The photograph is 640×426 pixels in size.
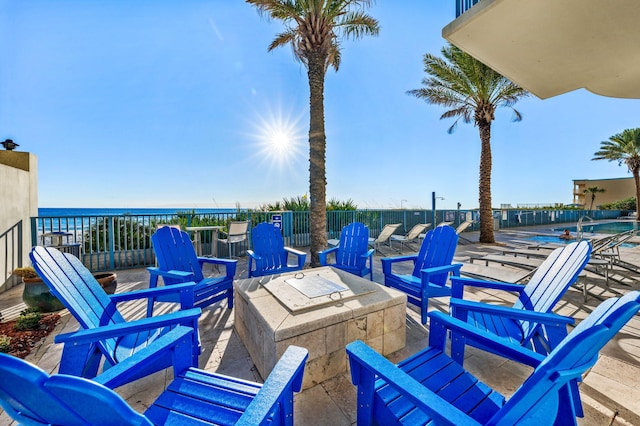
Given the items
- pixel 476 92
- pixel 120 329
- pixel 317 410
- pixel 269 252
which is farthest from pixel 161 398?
pixel 476 92

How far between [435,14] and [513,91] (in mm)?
4903

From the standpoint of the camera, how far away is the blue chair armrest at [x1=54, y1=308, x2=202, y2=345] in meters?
1.31

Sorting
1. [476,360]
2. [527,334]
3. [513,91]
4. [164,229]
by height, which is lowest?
[476,360]

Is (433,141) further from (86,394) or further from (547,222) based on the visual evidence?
(86,394)

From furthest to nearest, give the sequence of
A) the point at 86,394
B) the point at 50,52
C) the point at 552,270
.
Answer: the point at 50,52
the point at 552,270
the point at 86,394

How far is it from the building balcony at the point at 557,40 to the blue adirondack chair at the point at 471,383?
3.14m

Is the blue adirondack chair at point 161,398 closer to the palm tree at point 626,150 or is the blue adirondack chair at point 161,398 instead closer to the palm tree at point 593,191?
the palm tree at point 626,150

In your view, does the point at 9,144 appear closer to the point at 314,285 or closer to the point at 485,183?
the point at 314,285

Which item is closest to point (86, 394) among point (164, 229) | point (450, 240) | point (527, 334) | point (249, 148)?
point (527, 334)

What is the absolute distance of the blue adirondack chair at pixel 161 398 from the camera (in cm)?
62

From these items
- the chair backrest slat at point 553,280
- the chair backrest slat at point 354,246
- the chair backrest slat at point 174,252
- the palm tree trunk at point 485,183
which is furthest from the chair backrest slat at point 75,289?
the palm tree trunk at point 485,183

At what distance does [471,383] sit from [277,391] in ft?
3.40

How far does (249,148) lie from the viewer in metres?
12.1

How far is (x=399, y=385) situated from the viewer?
98 centimetres
